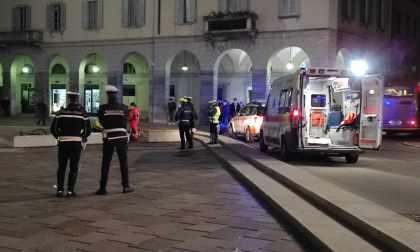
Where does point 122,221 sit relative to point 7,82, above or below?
below

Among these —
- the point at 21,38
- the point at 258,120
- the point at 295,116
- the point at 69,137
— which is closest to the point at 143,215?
the point at 69,137

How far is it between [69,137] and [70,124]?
0.76 feet

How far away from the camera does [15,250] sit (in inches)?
251

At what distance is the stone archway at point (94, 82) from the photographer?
41.5 meters

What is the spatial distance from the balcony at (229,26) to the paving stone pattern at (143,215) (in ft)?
67.1

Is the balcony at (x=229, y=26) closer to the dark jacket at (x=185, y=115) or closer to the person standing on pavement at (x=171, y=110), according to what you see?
the person standing on pavement at (x=171, y=110)

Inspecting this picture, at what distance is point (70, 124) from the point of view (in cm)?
960

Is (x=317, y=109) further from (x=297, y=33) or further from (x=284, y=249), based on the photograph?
(x=297, y=33)

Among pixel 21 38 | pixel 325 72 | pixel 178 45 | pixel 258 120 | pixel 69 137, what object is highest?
pixel 21 38

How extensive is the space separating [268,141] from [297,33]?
1596 cm

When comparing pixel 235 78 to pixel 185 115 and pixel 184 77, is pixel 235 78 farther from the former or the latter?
pixel 185 115

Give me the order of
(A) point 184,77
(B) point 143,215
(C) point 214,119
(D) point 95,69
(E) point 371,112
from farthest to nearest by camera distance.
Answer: (D) point 95,69 → (A) point 184,77 → (C) point 214,119 → (E) point 371,112 → (B) point 143,215

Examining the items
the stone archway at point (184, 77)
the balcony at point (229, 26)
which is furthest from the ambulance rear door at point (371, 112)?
the stone archway at point (184, 77)

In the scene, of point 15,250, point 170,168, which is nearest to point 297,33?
point 170,168
